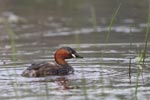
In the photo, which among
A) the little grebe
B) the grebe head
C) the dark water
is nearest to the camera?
the dark water

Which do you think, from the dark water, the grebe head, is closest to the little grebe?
the grebe head

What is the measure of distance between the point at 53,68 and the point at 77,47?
10.1 feet

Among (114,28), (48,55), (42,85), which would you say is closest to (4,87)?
(42,85)

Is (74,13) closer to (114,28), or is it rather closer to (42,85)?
(114,28)

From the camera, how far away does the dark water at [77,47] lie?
10.3 meters

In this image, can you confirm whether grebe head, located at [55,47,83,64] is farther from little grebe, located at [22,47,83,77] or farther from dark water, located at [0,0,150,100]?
dark water, located at [0,0,150,100]

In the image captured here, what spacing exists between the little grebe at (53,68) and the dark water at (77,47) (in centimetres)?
15

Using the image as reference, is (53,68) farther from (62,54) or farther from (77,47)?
(77,47)

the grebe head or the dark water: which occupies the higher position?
Result: the grebe head

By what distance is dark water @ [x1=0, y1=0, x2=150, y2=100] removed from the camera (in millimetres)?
10344

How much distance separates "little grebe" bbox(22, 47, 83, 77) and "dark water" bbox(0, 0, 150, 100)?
0.15 m

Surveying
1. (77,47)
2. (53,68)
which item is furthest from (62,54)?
(77,47)

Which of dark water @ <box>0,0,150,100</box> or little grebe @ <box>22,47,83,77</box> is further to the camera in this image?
little grebe @ <box>22,47,83,77</box>

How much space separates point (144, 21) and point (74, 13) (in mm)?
2826
